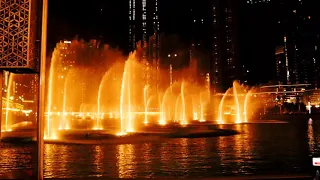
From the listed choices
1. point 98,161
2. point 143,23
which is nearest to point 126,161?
point 98,161

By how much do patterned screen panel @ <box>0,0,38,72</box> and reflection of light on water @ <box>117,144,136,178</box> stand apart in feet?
12.6

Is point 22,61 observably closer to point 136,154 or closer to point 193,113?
point 136,154

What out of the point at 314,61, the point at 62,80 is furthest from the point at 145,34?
the point at 314,61

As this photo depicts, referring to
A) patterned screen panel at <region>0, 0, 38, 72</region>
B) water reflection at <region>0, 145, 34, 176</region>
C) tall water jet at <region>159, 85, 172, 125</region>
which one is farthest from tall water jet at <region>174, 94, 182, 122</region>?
patterned screen panel at <region>0, 0, 38, 72</region>

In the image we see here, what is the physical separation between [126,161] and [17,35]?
19.3 feet

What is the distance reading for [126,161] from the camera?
10.6 metres

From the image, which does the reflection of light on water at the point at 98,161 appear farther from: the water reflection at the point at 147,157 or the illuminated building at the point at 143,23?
the illuminated building at the point at 143,23

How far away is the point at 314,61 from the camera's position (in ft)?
357

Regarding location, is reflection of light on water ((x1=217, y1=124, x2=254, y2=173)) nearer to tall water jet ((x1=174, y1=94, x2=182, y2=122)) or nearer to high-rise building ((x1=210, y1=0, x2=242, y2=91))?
tall water jet ((x1=174, y1=94, x2=182, y2=122))

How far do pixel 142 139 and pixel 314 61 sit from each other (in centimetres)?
10420

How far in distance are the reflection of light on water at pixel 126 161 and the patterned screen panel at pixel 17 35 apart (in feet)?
12.6

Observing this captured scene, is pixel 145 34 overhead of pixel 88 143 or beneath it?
overhead

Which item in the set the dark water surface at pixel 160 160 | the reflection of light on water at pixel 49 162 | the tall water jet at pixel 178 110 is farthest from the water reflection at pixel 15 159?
the tall water jet at pixel 178 110

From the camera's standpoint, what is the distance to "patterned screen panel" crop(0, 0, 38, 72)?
18.5ft
